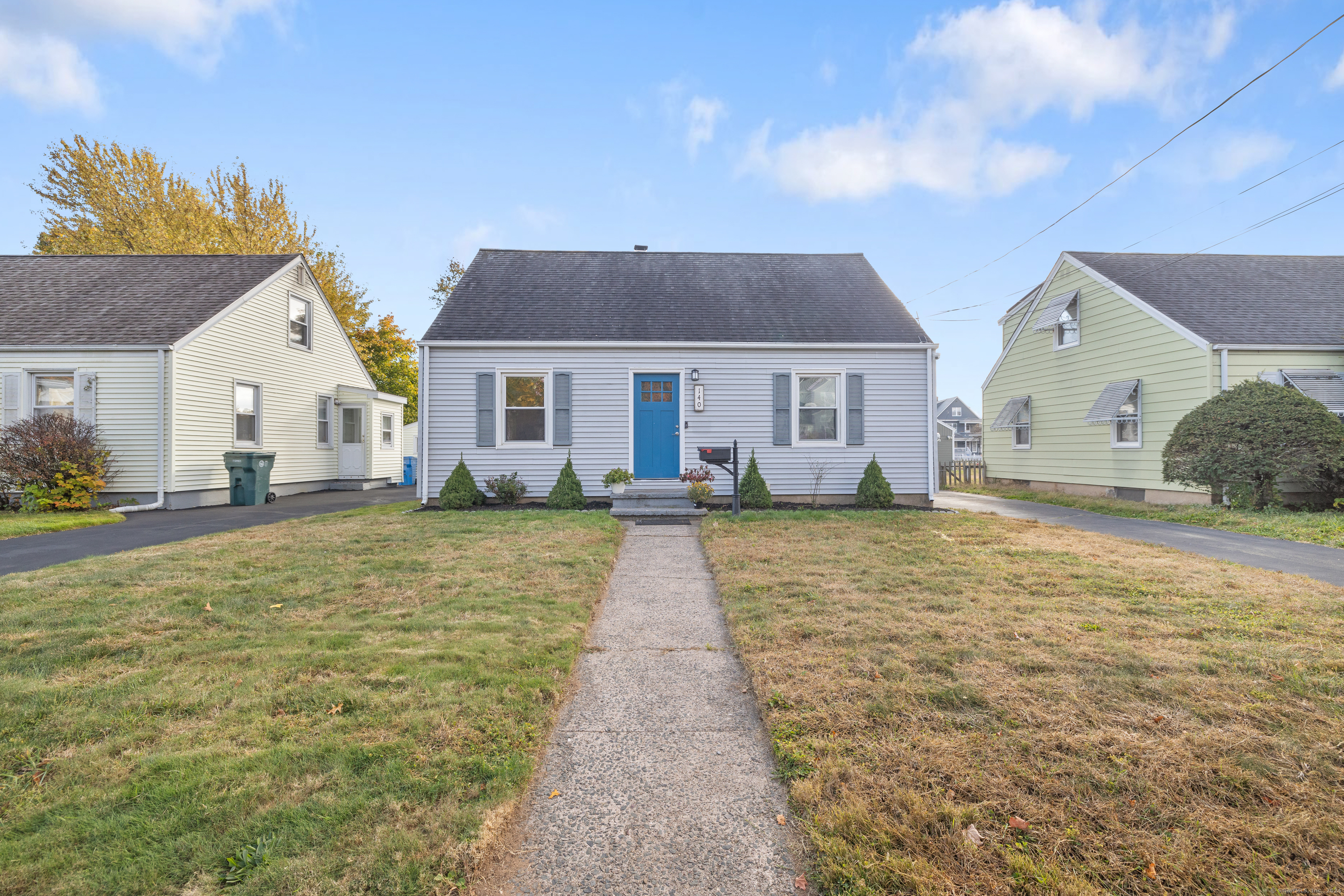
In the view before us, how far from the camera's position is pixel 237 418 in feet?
44.1

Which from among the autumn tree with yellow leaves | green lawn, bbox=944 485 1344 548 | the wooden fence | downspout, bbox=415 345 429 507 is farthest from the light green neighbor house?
the autumn tree with yellow leaves

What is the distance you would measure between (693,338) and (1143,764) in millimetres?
9642

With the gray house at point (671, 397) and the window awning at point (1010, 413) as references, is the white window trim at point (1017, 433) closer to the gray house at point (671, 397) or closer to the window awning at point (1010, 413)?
the window awning at point (1010, 413)

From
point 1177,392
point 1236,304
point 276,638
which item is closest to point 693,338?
point 276,638

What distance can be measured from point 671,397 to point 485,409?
3.50 m

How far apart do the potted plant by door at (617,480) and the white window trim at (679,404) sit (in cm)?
51

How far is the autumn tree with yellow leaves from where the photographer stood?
2195 cm

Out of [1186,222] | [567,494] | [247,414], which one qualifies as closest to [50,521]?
[247,414]

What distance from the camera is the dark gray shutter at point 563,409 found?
11102 millimetres

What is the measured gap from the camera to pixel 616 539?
7629 millimetres

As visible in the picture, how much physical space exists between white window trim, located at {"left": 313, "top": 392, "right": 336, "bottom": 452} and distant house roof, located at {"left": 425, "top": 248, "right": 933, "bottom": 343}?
23.7 feet

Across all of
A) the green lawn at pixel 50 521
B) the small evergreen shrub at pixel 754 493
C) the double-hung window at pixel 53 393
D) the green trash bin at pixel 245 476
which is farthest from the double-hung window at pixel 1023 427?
the double-hung window at pixel 53 393

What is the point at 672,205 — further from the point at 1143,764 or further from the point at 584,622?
the point at 1143,764

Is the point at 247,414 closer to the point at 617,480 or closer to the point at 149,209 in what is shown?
the point at 617,480
